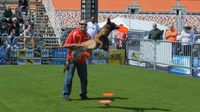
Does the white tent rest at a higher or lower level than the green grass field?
higher

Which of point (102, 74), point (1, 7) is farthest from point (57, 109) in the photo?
point (1, 7)

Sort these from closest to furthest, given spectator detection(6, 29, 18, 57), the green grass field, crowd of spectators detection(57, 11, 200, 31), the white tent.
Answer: the green grass field → spectator detection(6, 29, 18, 57) → the white tent → crowd of spectators detection(57, 11, 200, 31)

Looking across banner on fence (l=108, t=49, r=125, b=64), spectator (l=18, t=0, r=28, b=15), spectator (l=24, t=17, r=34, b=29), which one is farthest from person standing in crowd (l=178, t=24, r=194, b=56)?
spectator (l=18, t=0, r=28, b=15)

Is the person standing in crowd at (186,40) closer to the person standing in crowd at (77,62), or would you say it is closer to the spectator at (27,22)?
the person standing in crowd at (77,62)

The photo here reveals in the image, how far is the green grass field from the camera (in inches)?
512

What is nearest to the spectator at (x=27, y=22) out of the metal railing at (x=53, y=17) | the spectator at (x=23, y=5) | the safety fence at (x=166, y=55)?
the spectator at (x=23, y=5)

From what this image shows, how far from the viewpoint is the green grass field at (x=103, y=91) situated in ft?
42.6

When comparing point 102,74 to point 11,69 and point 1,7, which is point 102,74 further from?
point 1,7

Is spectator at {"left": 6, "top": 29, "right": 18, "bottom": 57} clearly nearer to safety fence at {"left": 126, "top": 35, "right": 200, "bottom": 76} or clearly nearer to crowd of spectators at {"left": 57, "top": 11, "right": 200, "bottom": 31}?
safety fence at {"left": 126, "top": 35, "right": 200, "bottom": 76}

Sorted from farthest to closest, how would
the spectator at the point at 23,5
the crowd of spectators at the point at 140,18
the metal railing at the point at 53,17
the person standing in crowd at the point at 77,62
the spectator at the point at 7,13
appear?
the crowd of spectators at the point at 140,18, the spectator at the point at 23,5, the metal railing at the point at 53,17, the spectator at the point at 7,13, the person standing in crowd at the point at 77,62

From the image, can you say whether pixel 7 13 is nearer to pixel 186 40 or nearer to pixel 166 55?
pixel 166 55

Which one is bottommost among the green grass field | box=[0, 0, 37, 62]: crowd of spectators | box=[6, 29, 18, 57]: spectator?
the green grass field

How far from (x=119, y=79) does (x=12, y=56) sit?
876 cm

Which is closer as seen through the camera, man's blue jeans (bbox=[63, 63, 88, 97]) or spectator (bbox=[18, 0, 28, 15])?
man's blue jeans (bbox=[63, 63, 88, 97])
